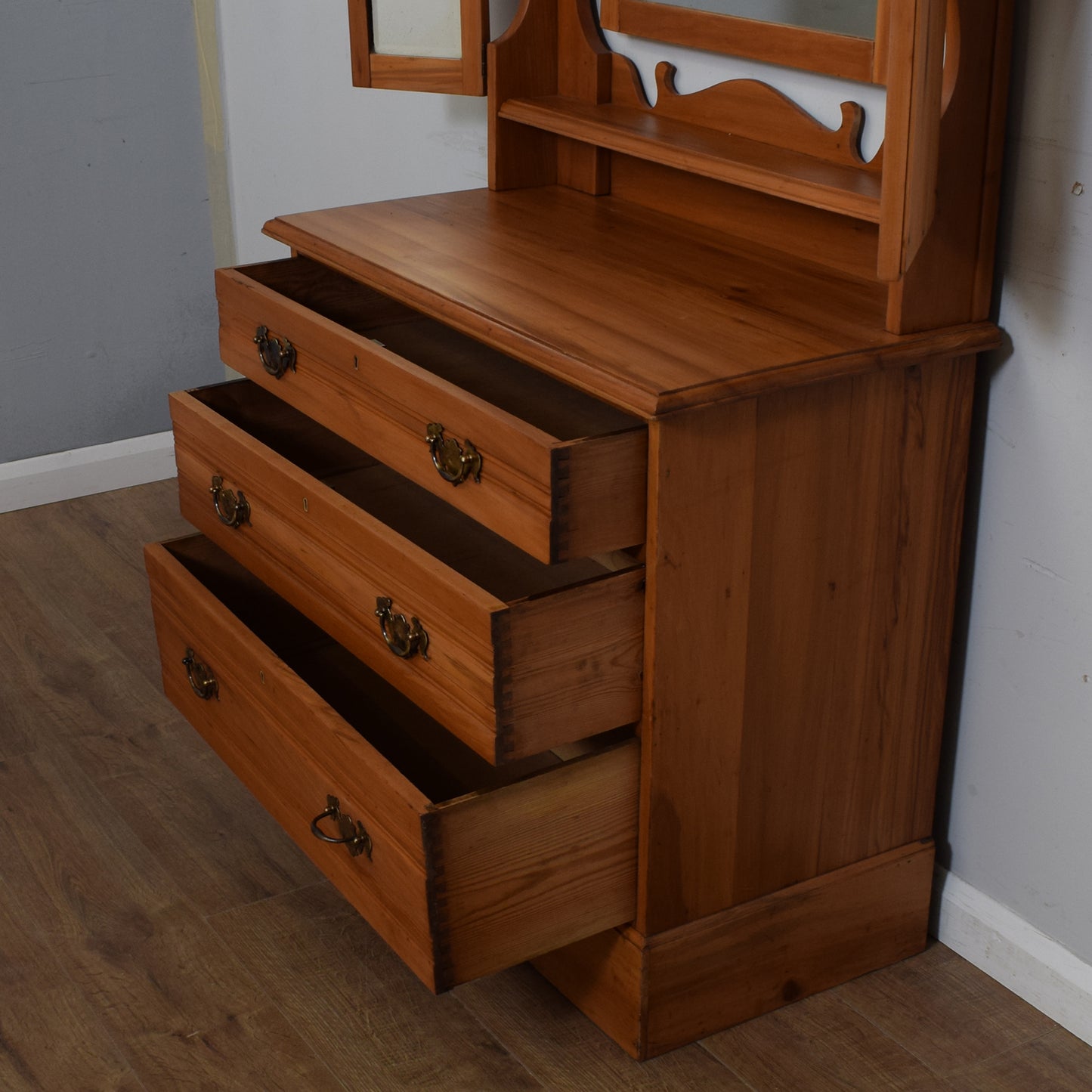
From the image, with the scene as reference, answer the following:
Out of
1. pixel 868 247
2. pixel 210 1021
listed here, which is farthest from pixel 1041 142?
pixel 210 1021

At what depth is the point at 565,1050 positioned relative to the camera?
158 cm

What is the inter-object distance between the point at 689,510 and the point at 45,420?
198 cm

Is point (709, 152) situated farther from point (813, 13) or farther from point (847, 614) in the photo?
point (847, 614)

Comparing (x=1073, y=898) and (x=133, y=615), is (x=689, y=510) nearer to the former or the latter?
(x=1073, y=898)

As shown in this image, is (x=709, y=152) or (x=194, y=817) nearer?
(x=709, y=152)

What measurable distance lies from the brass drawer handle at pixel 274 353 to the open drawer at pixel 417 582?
0.09 metres

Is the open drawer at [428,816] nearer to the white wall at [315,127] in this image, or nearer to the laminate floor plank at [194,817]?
the laminate floor plank at [194,817]

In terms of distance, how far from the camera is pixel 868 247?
5.02 ft

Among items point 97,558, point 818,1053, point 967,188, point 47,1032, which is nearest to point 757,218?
point 967,188

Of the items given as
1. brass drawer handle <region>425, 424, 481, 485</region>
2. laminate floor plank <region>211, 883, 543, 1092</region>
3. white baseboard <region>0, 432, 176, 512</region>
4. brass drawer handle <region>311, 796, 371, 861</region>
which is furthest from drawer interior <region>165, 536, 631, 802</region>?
white baseboard <region>0, 432, 176, 512</region>

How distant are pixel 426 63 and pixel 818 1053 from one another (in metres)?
1.37

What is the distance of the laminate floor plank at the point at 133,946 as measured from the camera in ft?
5.09

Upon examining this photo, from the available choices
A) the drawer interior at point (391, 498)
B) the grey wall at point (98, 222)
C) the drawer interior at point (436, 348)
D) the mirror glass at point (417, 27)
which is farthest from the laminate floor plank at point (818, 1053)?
the grey wall at point (98, 222)

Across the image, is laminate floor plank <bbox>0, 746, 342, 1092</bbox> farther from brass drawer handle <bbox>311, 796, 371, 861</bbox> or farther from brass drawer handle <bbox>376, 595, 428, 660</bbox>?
brass drawer handle <bbox>376, 595, 428, 660</bbox>
